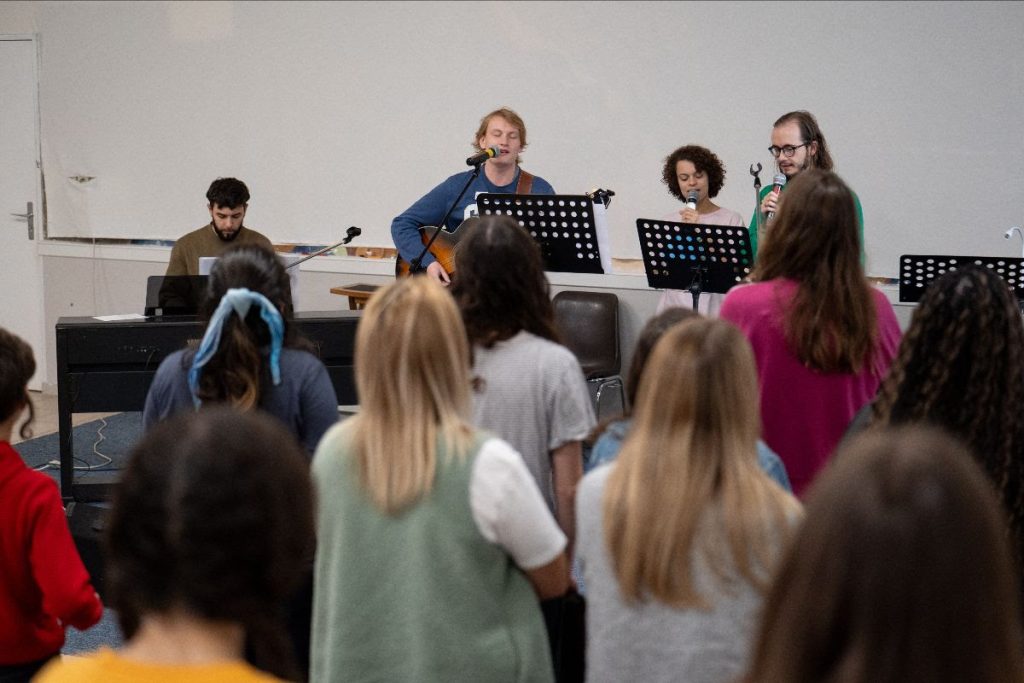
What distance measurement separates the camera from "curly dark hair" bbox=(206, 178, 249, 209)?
5.70 meters

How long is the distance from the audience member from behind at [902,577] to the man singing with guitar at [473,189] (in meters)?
4.56

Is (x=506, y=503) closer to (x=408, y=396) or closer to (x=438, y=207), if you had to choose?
(x=408, y=396)

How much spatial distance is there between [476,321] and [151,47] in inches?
228

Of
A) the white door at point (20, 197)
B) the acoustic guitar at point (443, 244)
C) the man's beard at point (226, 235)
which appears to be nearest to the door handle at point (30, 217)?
the white door at point (20, 197)

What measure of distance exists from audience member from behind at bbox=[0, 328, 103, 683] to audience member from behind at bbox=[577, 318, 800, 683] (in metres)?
1.00

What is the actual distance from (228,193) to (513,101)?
69.7 inches

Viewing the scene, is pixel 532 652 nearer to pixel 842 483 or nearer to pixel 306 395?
pixel 306 395

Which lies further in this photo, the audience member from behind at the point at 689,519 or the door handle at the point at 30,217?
the door handle at the point at 30,217

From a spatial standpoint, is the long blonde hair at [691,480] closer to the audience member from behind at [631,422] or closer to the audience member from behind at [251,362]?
the audience member from behind at [631,422]

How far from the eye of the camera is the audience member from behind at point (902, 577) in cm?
90

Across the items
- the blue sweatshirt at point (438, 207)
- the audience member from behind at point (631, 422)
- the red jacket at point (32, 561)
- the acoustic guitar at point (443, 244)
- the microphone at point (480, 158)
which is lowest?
the red jacket at point (32, 561)

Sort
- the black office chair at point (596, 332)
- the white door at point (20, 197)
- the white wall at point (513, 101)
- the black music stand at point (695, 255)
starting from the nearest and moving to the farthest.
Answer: the black music stand at point (695, 255) < the white wall at point (513, 101) < the black office chair at point (596, 332) < the white door at point (20, 197)

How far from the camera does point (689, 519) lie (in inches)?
64.5

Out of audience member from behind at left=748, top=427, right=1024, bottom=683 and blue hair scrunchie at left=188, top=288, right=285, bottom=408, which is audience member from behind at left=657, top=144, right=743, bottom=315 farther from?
audience member from behind at left=748, top=427, right=1024, bottom=683
